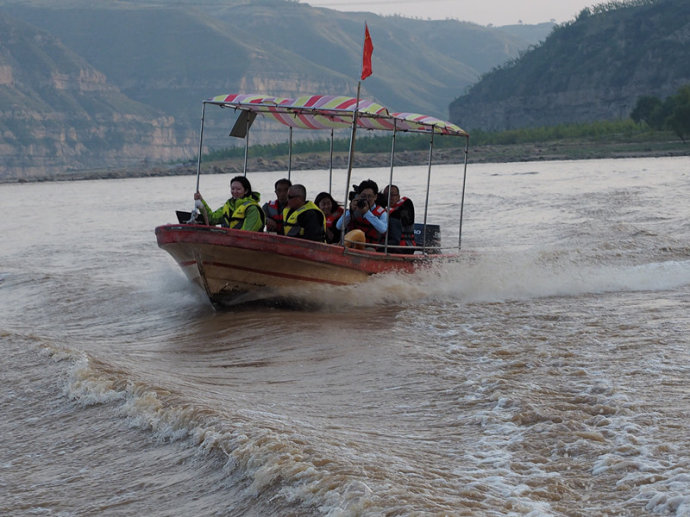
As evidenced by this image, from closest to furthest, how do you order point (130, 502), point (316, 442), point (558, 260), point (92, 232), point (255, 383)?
point (130, 502) → point (316, 442) → point (255, 383) → point (558, 260) → point (92, 232)

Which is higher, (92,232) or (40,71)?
(40,71)

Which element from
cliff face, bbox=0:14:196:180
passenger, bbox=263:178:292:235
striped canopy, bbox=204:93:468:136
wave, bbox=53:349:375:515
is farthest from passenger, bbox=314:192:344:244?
cliff face, bbox=0:14:196:180

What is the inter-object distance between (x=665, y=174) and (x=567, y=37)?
7038 cm

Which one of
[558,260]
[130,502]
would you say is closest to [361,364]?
[130,502]

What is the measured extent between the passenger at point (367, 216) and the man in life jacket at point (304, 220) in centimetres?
49

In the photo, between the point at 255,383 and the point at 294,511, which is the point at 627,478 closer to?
the point at 294,511

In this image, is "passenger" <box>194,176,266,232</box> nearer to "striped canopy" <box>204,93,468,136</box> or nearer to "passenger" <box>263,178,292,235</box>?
"passenger" <box>263,178,292,235</box>

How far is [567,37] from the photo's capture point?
105 m

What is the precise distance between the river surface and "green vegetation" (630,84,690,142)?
5364 centimetres

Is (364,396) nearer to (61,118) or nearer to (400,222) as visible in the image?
(400,222)

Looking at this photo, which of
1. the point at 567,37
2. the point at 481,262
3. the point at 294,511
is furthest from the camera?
the point at 567,37

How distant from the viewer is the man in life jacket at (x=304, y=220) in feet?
33.9

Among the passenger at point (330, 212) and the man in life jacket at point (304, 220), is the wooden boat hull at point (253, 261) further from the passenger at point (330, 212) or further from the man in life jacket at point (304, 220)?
the passenger at point (330, 212)

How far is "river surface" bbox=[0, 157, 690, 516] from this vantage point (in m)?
4.50
